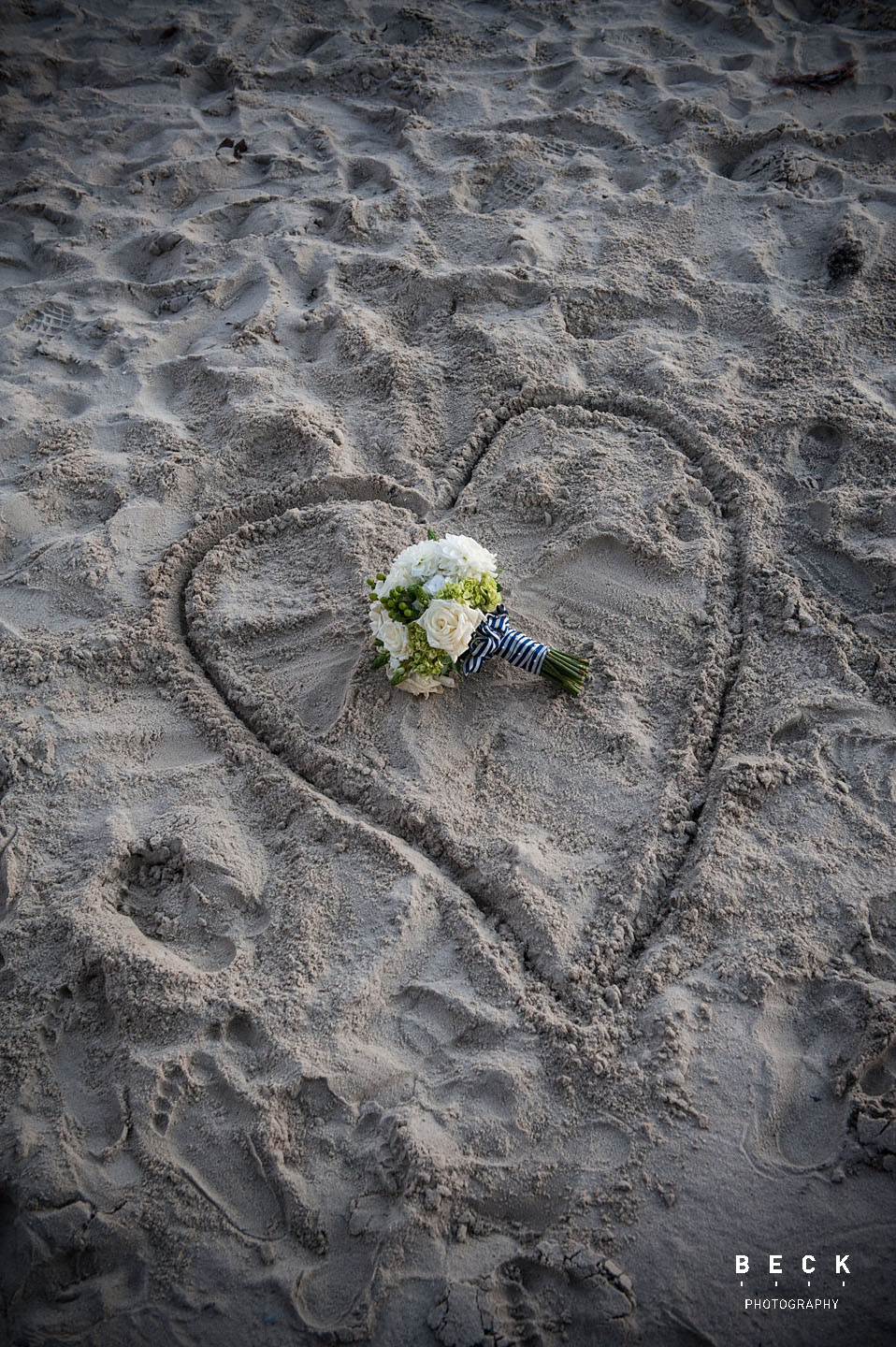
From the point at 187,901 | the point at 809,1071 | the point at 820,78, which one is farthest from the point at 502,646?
the point at 820,78

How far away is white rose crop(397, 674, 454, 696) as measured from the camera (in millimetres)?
2713

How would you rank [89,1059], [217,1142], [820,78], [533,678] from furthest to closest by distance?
1. [820,78]
2. [533,678]
3. [89,1059]
4. [217,1142]

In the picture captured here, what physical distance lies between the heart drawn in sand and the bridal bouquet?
217mm

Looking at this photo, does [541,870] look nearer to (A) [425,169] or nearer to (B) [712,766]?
(B) [712,766]

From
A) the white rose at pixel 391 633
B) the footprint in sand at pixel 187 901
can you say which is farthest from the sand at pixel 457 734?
the white rose at pixel 391 633

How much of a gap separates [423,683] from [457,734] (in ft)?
0.64

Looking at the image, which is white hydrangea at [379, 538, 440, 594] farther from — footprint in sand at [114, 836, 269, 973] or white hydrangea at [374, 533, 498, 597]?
footprint in sand at [114, 836, 269, 973]

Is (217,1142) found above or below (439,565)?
below

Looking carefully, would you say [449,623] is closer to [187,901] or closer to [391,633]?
[391,633]

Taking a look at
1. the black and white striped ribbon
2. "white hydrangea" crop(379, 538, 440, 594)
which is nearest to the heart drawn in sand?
the black and white striped ribbon

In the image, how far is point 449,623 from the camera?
254 cm

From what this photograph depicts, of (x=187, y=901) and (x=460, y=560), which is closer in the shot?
(x=187, y=901)

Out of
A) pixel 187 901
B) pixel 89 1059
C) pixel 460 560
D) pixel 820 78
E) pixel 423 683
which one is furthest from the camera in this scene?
pixel 820 78

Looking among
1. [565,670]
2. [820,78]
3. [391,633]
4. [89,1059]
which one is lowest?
[89,1059]
